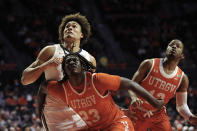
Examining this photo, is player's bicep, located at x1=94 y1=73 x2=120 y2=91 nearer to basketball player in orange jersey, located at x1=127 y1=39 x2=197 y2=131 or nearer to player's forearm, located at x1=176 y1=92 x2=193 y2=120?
basketball player in orange jersey, located at x1=127 y1=39 x2=197 y2=131

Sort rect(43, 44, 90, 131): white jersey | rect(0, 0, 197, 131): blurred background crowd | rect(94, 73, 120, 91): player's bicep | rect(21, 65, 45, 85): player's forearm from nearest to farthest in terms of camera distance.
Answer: rect(94, 73, 120, 91): player's bicep < rect(21, 65, 45, 85): player's forearm < rect(43, 44, 90, 131): white jersey < rect(0, 0, 197, 131): blurred background crowd

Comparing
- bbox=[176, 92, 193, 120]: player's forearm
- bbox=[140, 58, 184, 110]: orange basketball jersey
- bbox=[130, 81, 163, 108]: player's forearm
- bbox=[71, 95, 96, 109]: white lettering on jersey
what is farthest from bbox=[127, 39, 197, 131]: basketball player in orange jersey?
bbox=[71, 95, 96, 109]: white lettering on jersey

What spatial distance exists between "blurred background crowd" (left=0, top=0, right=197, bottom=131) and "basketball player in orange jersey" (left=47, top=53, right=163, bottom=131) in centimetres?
536

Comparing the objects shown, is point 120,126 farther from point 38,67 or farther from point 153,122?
point 153,122

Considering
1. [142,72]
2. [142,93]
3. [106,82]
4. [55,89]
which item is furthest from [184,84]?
[55,89]

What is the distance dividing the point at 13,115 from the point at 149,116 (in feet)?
16.0

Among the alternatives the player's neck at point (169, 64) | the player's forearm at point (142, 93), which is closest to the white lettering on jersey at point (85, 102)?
the player's forearm at point (142, 93)

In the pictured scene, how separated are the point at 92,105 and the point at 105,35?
11.3 meters

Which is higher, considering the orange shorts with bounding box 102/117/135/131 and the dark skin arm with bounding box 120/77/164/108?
the dark skin arm with bounding box 120/77/164/108

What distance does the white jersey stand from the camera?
3.21 metres

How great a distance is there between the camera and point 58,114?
3.31 meters

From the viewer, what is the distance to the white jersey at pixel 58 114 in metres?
3.21

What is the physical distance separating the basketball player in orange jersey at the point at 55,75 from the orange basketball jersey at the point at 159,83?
895mm

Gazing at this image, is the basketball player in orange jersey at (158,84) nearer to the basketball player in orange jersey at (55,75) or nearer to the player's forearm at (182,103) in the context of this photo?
the player's forearm at (182,103)
